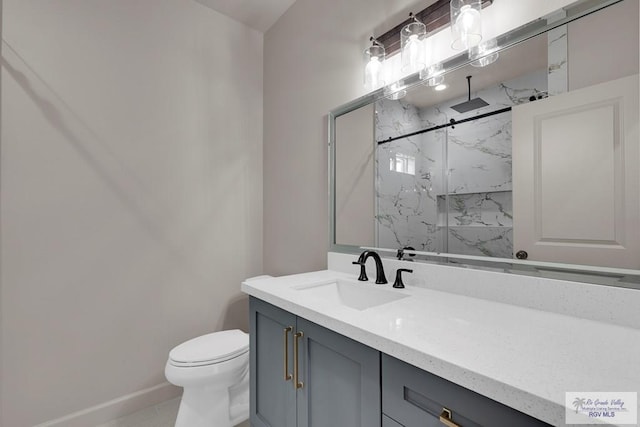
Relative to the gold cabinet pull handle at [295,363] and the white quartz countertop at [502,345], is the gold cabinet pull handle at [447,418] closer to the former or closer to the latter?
the white quartz countertop at [502,345]

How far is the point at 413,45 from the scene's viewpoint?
135 cm

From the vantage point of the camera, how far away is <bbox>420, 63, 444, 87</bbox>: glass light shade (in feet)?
4.17

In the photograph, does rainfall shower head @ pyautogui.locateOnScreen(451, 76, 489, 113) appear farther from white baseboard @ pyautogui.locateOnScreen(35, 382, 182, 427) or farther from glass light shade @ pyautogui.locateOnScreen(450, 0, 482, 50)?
white baseboard @ pyautogui.locateOnScreen(35, 382, 182, 427)

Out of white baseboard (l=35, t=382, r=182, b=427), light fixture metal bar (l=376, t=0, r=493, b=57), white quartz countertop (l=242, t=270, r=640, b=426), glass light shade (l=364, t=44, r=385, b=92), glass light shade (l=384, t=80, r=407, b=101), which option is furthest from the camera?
white baseboard (l=35, t=382, r=182, b=427)

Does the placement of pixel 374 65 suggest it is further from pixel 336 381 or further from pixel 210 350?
pixel 210 350

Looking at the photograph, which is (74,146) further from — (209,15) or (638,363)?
(638,363)

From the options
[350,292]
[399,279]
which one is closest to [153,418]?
[350,292]

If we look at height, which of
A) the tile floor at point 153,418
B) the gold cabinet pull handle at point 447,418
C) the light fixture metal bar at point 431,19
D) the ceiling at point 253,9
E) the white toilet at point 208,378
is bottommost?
the tile floor at point 153,418

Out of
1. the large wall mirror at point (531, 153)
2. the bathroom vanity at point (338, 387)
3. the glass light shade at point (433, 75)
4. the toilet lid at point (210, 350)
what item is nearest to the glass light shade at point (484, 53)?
the large wall mirror at point (531, 153)

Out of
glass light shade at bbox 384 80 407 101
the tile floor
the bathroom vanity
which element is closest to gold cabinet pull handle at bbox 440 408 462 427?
the bathroom vanity

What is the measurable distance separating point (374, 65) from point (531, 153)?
0.89m

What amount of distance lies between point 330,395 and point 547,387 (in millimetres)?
622

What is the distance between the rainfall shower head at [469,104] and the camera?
114 centimetres

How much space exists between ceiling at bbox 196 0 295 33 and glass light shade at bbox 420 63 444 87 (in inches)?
55.4
